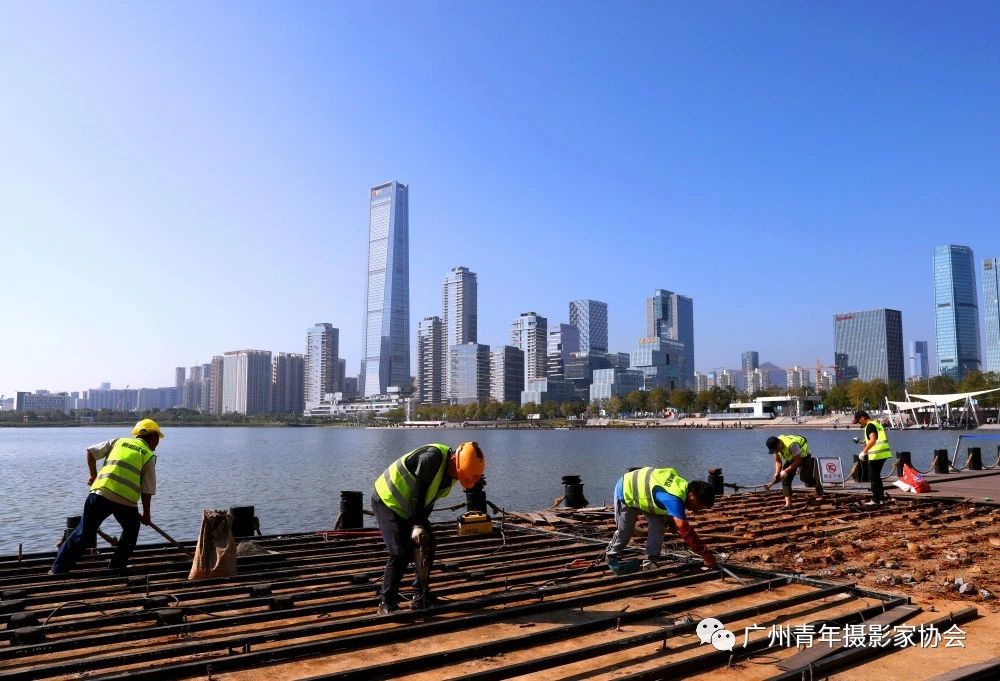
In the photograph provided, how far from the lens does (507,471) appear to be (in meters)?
44.2

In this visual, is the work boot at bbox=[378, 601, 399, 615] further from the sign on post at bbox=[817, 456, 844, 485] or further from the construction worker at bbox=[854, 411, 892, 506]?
the sign on post at bbox=[817, 456, 844, 485]

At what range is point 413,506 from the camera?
6.59 meters

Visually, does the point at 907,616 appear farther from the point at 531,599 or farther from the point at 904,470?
the point at 904,470

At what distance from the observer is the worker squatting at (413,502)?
659 centimetres

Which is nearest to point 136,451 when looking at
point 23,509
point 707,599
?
point 707,599

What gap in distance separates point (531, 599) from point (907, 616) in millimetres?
3576

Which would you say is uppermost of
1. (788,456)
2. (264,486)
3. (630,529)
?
(788,456)

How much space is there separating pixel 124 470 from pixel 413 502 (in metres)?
3.84

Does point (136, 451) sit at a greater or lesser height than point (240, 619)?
greater

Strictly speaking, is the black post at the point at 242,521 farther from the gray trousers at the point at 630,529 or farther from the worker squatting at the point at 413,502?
the gray trousers at the point at 630,529

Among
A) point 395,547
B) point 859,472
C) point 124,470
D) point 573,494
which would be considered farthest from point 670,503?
point 859,472

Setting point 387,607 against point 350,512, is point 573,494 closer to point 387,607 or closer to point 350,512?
point 350,512

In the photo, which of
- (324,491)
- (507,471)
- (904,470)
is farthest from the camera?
(507,471)

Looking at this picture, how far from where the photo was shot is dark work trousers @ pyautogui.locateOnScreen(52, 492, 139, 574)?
26.0ft
